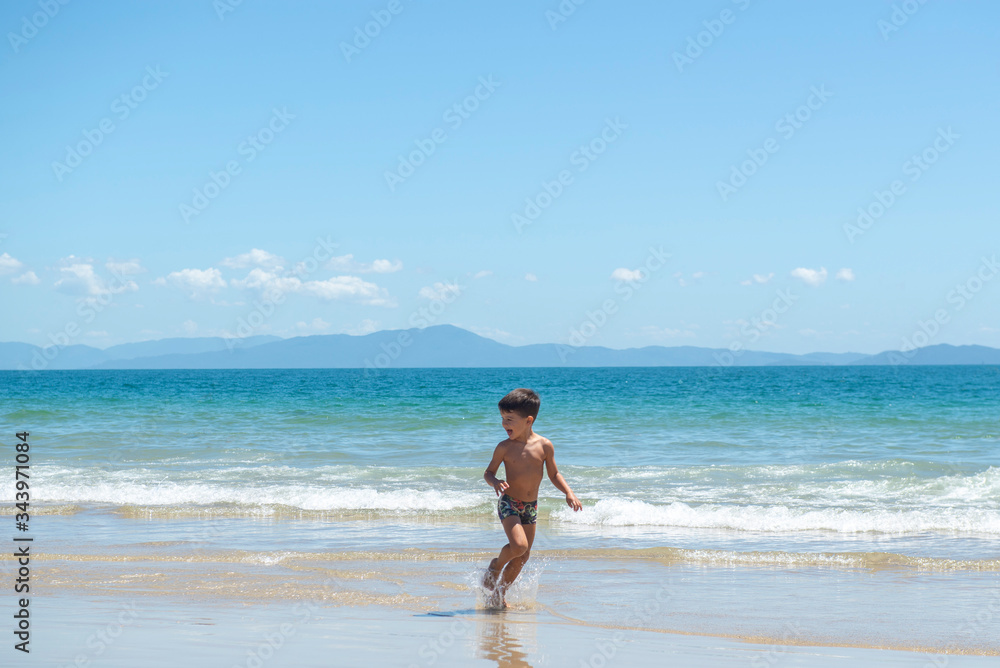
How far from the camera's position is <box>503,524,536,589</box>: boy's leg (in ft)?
19.0

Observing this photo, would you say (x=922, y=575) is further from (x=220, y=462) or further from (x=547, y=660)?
(x=220, y=462)

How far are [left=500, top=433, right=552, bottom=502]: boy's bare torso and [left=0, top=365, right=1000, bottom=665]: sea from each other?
37.0 inches

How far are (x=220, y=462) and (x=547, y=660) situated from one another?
1263cm

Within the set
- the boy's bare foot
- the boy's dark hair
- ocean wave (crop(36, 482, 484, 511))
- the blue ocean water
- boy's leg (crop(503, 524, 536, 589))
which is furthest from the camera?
ocean wave (crop(36, 482, 484, 511))

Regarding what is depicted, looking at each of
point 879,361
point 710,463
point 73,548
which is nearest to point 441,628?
point 73,548

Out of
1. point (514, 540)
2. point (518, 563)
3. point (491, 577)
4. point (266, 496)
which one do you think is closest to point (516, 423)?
point (514, 540)

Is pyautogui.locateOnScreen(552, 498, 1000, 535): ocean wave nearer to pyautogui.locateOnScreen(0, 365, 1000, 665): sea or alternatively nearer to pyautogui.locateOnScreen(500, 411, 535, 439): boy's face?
pyautogui.locateOnScreen(0, 365, 1000, 665): sea

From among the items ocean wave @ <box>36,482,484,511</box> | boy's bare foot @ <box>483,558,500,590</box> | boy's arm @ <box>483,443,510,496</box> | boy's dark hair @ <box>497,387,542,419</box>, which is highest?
boy's dark hair @ <box>497,387,542,419</box>

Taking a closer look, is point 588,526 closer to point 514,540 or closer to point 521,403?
point 514,540

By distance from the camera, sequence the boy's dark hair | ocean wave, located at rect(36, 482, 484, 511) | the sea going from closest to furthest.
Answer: the boy's dark hair
the sea
ocean wave, located at rect(36, 482, 484, 511)

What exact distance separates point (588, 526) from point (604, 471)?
429 centimetres

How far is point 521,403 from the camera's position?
5.59 meters

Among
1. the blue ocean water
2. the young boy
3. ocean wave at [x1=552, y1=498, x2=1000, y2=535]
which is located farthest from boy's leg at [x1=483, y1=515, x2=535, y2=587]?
ocean wave at [x1=552, y1=498, x2=1000, y2=535]

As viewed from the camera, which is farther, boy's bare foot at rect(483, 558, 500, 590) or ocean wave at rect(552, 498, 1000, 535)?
ocean wave at rect(552, 498, 1000, 535)
